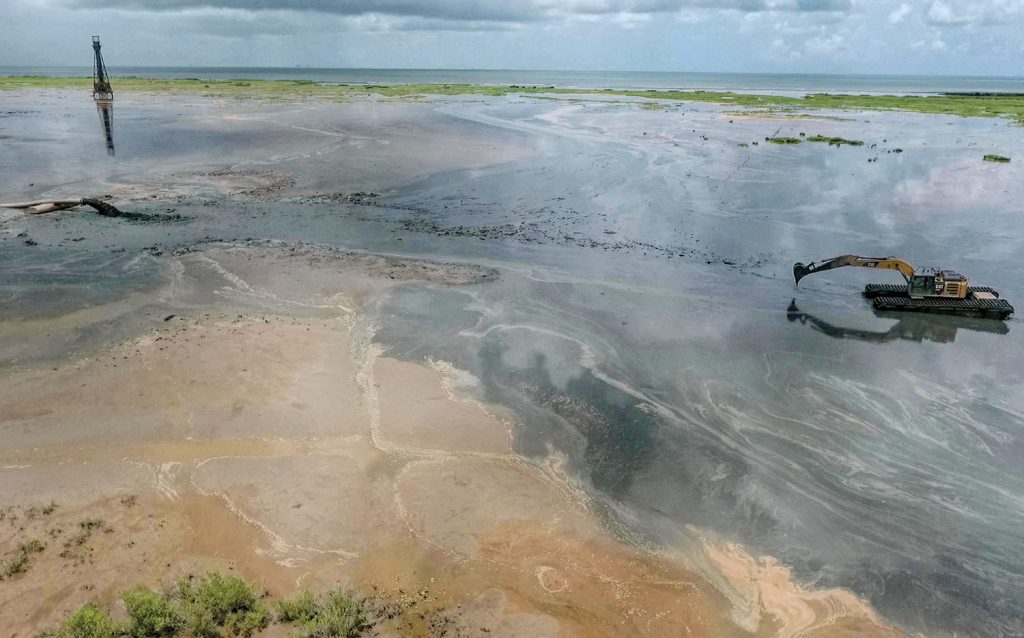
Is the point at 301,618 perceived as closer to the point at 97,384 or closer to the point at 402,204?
the point at 97,384

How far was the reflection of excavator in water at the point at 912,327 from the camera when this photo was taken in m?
24.0

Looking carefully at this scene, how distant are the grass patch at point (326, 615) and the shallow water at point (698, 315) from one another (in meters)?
5.91

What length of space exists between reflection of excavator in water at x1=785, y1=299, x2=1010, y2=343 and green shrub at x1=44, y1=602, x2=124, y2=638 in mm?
23573

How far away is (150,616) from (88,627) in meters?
Result: 0.91

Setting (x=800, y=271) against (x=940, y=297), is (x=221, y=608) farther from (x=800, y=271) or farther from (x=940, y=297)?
(x=940, y=297)

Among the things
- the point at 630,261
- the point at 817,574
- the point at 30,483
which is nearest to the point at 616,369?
the point at 817,574

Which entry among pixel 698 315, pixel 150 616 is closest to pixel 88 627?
pixel 150 616

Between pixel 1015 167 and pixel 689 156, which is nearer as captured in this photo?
pixel 1015 167

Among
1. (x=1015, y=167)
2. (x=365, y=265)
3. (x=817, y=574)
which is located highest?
(x=1015, y=167)

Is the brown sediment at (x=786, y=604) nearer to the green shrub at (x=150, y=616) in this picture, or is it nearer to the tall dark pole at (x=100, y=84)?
the green shrub at (x=150, y=616)

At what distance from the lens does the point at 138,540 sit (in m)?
12.7

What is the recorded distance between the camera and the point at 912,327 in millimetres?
24891

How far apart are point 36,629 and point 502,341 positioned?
14988 mm

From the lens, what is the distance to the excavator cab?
84.0 feet
